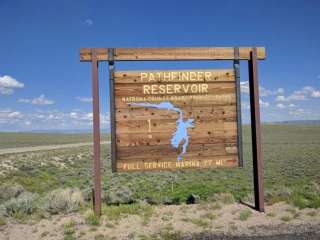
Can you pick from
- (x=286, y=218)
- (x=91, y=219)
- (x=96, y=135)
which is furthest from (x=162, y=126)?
(x=286, y=218)

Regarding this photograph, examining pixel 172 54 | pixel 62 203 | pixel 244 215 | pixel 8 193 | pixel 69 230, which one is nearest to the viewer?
pixel 69 230

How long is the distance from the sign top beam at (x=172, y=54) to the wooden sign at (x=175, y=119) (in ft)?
0.96

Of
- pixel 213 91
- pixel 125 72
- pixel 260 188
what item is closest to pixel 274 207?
pixel 260 188

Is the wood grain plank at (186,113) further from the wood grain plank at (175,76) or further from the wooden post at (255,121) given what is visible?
the wood grain plank at (175,76)

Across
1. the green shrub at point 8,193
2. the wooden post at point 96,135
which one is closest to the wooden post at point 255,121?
the wooden post at point 96,135

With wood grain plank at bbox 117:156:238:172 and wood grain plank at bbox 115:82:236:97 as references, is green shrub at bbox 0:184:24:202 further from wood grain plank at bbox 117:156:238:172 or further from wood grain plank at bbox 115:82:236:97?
wood grain plank at bbox 115:82:236:97

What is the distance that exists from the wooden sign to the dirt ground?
40.4 inches

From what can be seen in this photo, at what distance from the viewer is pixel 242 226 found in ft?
16.9

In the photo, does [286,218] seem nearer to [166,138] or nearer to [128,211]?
[166,138]

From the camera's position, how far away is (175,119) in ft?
20.4

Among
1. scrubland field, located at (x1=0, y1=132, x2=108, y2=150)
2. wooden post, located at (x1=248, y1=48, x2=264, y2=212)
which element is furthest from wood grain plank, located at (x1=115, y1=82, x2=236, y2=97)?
scrubland field, located at (x1=0, y1=132, x2=108, y2=150)

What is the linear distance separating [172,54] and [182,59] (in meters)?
0.23

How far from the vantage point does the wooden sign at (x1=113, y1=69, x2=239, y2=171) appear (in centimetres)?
611

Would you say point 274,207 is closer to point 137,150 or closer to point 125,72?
point 137,150
